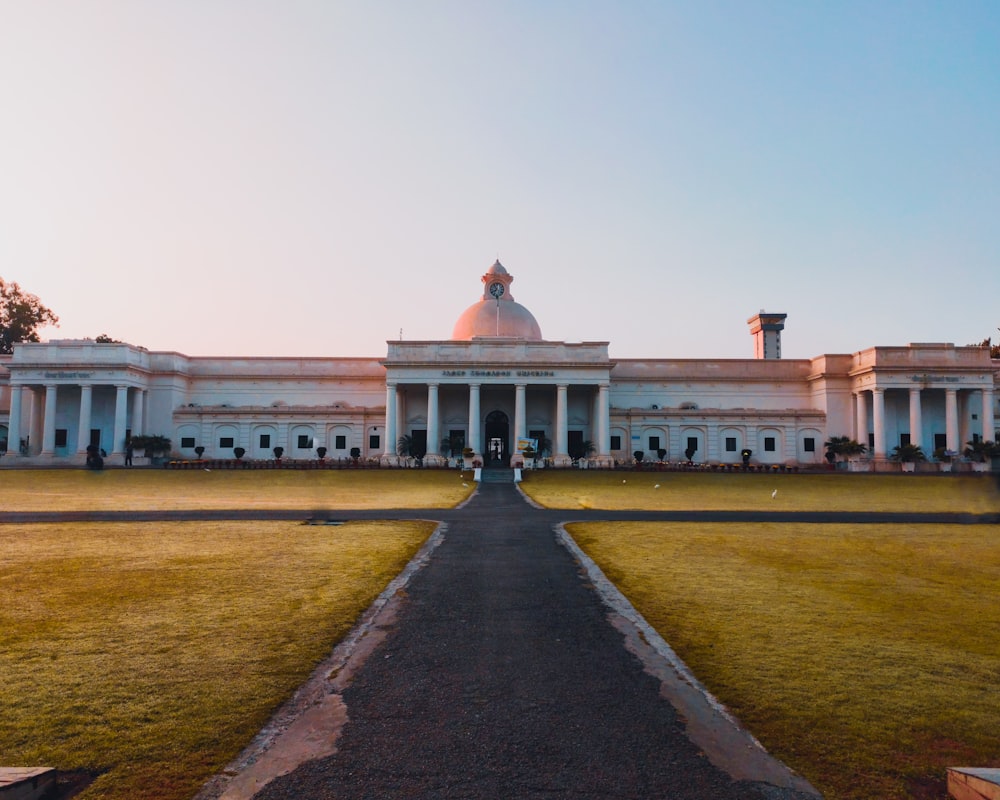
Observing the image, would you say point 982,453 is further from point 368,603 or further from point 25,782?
point 25,782

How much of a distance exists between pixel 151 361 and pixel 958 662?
212 ft

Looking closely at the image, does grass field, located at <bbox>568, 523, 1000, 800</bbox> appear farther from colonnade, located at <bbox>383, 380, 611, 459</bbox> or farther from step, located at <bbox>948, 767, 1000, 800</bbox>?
colonnade, located at <bbox>383, 380, 611, 459</bbox>

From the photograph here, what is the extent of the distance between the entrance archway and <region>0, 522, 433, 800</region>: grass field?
156 feet

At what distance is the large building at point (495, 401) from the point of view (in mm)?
55844

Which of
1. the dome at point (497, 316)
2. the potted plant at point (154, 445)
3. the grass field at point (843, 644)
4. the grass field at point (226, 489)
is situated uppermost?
the dome at point (497, 316)

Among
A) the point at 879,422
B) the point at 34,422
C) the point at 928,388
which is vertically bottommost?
the point at 34,422

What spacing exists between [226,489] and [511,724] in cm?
3265

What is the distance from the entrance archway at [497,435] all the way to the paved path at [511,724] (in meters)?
53.1

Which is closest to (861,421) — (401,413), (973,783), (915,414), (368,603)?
(915,414)

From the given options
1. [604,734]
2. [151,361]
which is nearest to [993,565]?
[604,734]

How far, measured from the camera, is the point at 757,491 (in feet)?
113

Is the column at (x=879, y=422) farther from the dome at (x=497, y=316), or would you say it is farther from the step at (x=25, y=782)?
the step at (x=25, y=782)

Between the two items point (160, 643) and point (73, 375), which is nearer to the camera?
point (160, 643)

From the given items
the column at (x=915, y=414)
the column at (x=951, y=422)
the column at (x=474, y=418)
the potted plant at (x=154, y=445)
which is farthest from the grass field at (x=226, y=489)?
the column at (x=951, y=422)
